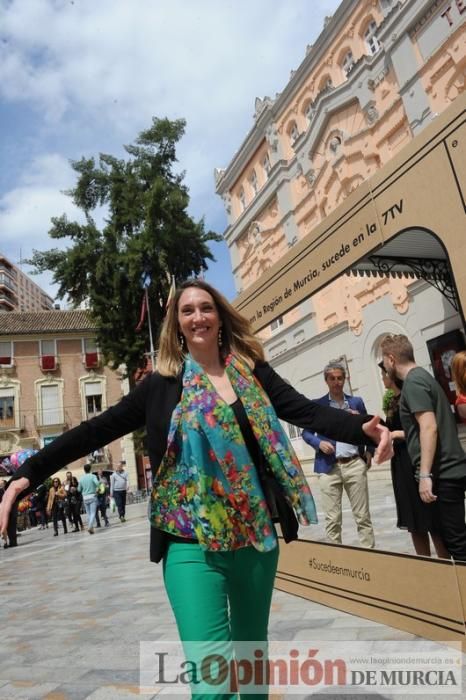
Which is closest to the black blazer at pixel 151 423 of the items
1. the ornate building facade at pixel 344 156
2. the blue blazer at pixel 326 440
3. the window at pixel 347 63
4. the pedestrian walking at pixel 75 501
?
the blue blazer at pixel 326 440

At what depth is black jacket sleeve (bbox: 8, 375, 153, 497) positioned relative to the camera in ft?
6.16

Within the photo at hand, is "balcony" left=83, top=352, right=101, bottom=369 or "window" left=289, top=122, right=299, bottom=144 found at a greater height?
"window" left=289, top=122, right=299, bottom=144

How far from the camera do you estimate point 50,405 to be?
42375 millimetres

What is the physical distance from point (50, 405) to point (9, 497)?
142 ft

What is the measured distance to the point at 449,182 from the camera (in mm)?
3113

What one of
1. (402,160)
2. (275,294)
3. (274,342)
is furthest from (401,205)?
(274,342)

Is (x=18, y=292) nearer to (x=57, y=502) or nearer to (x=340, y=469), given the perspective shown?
(x=57, y=502)

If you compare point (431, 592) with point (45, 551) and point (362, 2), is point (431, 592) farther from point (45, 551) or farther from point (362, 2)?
point (362, 2)

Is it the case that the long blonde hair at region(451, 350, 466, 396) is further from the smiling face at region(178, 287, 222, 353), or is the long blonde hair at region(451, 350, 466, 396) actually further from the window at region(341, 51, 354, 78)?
the window at region(341, 51, 354, 78)

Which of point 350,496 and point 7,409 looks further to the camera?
point 7,409

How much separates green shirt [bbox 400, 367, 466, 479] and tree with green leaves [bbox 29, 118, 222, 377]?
24.4 m

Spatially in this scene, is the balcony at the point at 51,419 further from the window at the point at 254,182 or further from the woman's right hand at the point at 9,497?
the woman's right hand at the point at 9,497

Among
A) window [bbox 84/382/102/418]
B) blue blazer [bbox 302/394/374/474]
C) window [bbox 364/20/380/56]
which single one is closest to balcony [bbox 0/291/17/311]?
window [bbox 84/382/102/418]

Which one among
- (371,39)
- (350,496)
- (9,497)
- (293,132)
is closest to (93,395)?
(293,132)
